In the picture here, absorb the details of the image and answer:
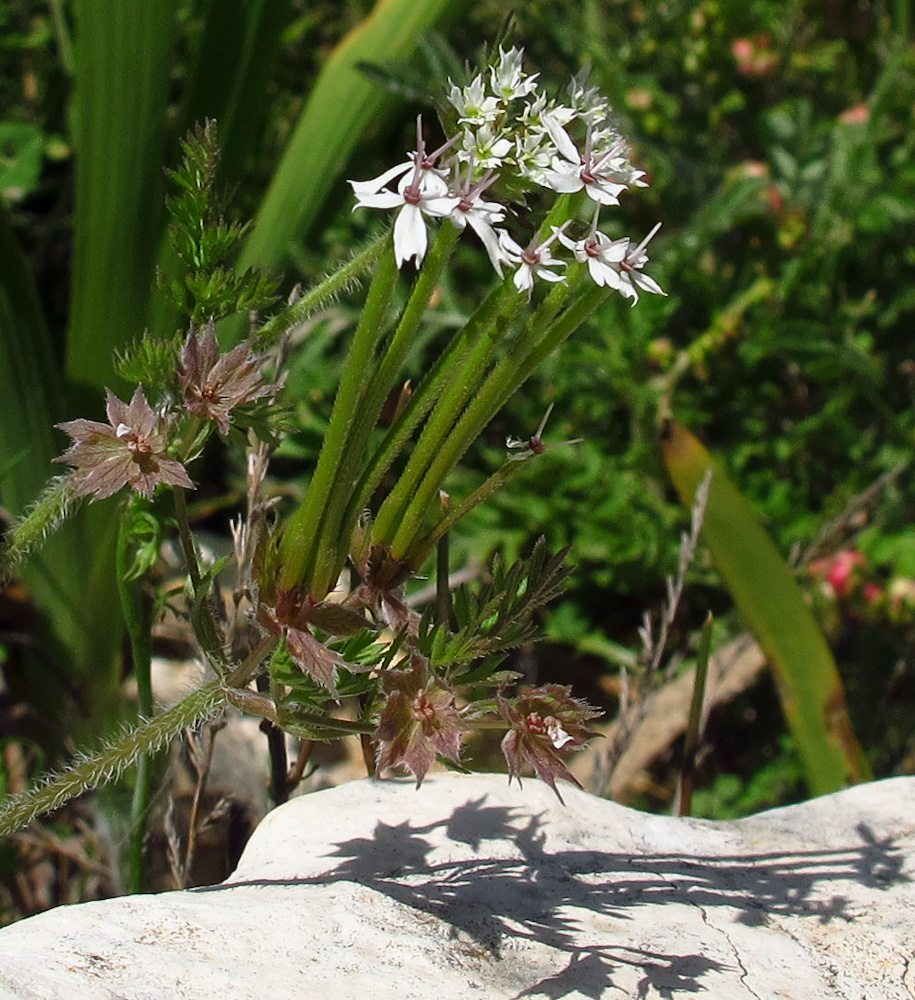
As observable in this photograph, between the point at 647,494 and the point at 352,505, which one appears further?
the point at 647,494

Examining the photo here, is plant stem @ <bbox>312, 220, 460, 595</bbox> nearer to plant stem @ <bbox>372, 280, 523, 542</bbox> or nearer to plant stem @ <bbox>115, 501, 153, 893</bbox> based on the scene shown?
plant stem @ <bbox>372, 280, 523, 542</bbox>

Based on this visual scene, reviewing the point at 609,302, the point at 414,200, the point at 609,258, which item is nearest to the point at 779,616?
the point at 609,302

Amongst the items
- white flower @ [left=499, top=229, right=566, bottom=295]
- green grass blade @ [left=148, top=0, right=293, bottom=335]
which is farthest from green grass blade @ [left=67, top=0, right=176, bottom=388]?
white flower @ [left=499, top=229, right=566, bottom=295]

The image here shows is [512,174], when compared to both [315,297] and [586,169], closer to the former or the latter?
[586,169]

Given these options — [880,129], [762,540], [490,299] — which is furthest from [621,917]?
[880,129]

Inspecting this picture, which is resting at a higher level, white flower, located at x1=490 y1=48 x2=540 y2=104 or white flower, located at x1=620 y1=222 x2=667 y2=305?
white flower, located at x1=490 y1=48 x2=540 y2=104

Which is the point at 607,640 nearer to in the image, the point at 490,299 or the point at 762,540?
the point at 762,540
